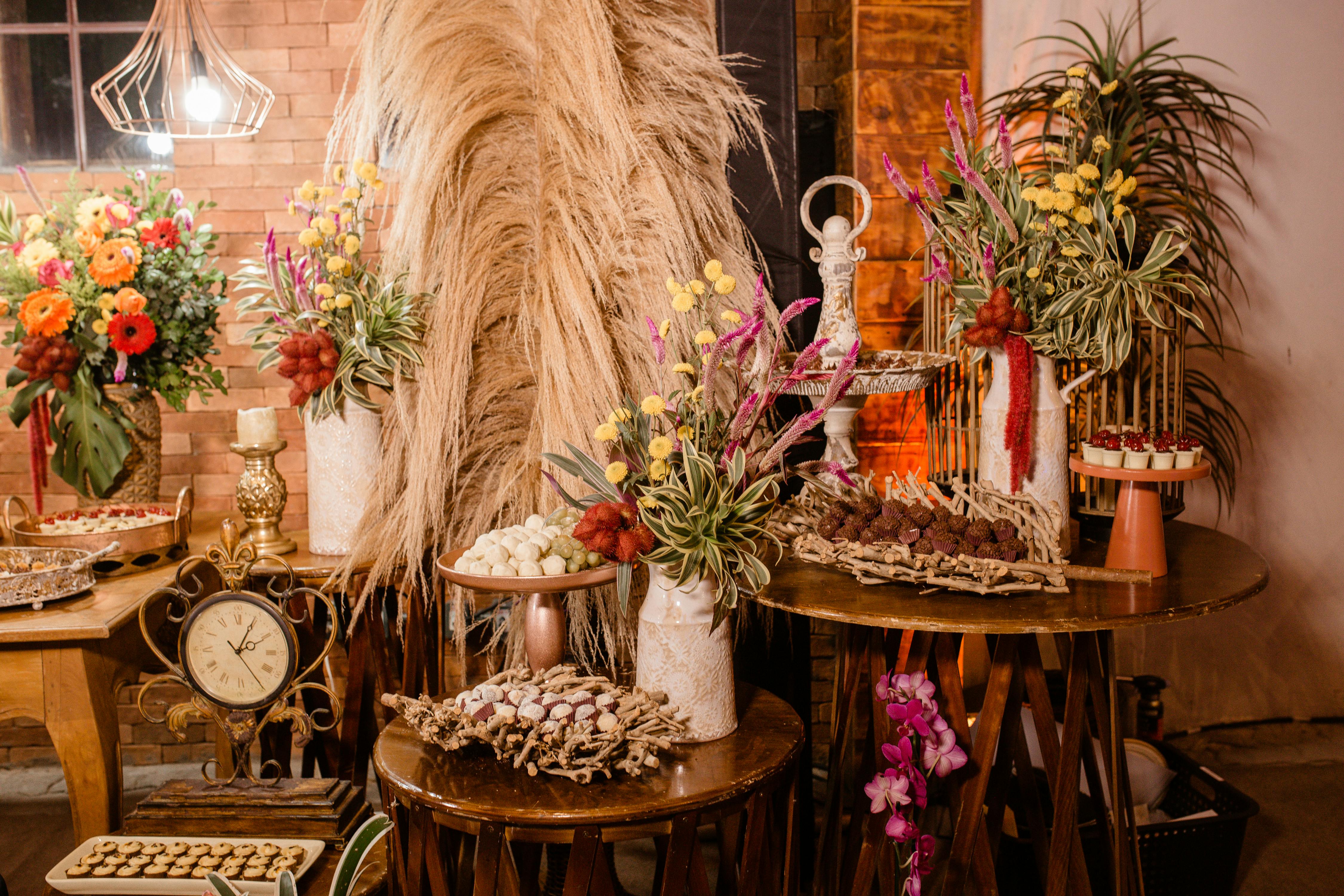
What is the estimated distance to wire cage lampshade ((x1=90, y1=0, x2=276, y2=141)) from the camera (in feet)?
8.16

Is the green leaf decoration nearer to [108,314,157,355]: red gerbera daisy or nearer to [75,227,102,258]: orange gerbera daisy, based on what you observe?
[108,314,157,355]: red gerbera daisy

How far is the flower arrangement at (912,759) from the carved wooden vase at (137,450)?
6.20 feet

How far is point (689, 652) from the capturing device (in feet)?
4.99

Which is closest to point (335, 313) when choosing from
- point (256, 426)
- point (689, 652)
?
point (256, 426)

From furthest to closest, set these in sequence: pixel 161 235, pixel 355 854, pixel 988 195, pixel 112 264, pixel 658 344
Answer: pixel 161 235 < pixel 112 264 < pixel 988 195 < pixel 658 344 < pixel 355 854

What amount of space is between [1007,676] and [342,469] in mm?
1374

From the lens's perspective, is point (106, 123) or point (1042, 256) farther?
point (106, 123)

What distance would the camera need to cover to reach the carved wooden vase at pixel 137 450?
241 centimetres

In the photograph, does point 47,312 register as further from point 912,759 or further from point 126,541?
point 912,759

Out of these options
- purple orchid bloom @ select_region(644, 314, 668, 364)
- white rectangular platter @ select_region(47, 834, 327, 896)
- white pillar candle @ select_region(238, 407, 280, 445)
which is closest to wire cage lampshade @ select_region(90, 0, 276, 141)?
white pillar candle @ select_region(238, 407, 280, 445)

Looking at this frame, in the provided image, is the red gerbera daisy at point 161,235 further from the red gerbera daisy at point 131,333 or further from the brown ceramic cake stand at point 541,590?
the brown ceramic cake stand at point 541,590

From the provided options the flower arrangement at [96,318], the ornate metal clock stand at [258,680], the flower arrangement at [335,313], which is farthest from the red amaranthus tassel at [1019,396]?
the flower arrangement at [96,318]

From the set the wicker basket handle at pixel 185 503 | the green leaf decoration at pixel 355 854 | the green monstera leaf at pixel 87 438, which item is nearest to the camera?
the green leaf decoration at pixel 355 854

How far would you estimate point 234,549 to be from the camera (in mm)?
1744
